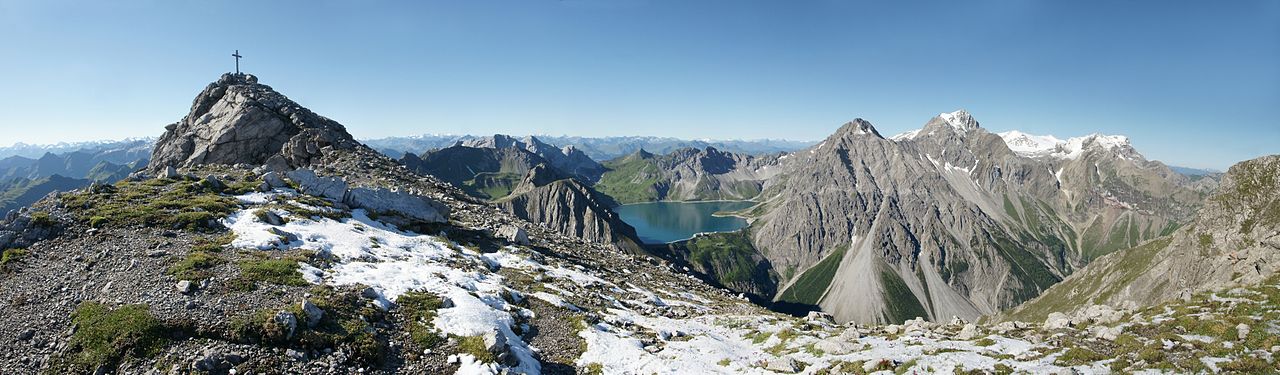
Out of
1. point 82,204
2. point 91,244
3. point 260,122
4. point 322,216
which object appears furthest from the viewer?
point 260,122

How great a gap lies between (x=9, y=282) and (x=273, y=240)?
991cm

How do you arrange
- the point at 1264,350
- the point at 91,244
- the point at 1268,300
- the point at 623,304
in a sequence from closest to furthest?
the point at 1264,350
the point at 1268,300
the point at 91,244
the point at 623,304

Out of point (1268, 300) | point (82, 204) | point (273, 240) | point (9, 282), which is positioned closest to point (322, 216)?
point (273, 240)

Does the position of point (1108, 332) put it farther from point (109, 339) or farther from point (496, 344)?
point (109, 339)

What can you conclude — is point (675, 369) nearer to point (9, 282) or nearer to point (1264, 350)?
point (1264, 350)

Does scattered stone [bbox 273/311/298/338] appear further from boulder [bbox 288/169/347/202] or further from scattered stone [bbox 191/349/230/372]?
boulder [bbox 288/169/347/202]

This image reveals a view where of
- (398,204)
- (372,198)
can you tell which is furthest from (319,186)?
(398,204)

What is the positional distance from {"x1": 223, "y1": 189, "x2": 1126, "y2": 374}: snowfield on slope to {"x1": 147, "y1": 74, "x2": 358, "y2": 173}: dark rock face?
2571 cm

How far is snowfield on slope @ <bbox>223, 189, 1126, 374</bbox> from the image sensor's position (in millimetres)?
21172

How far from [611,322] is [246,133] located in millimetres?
58471

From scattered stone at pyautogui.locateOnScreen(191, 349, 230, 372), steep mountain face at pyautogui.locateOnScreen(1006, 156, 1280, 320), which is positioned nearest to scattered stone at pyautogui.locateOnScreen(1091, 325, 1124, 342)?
scattered stone at pyautogui.locateOnScreen(191, 349, 230, 372)

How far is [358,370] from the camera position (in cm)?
1773

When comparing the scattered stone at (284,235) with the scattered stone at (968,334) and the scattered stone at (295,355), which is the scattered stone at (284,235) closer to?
the scattered stone at (295,355)

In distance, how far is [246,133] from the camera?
61344 mm
